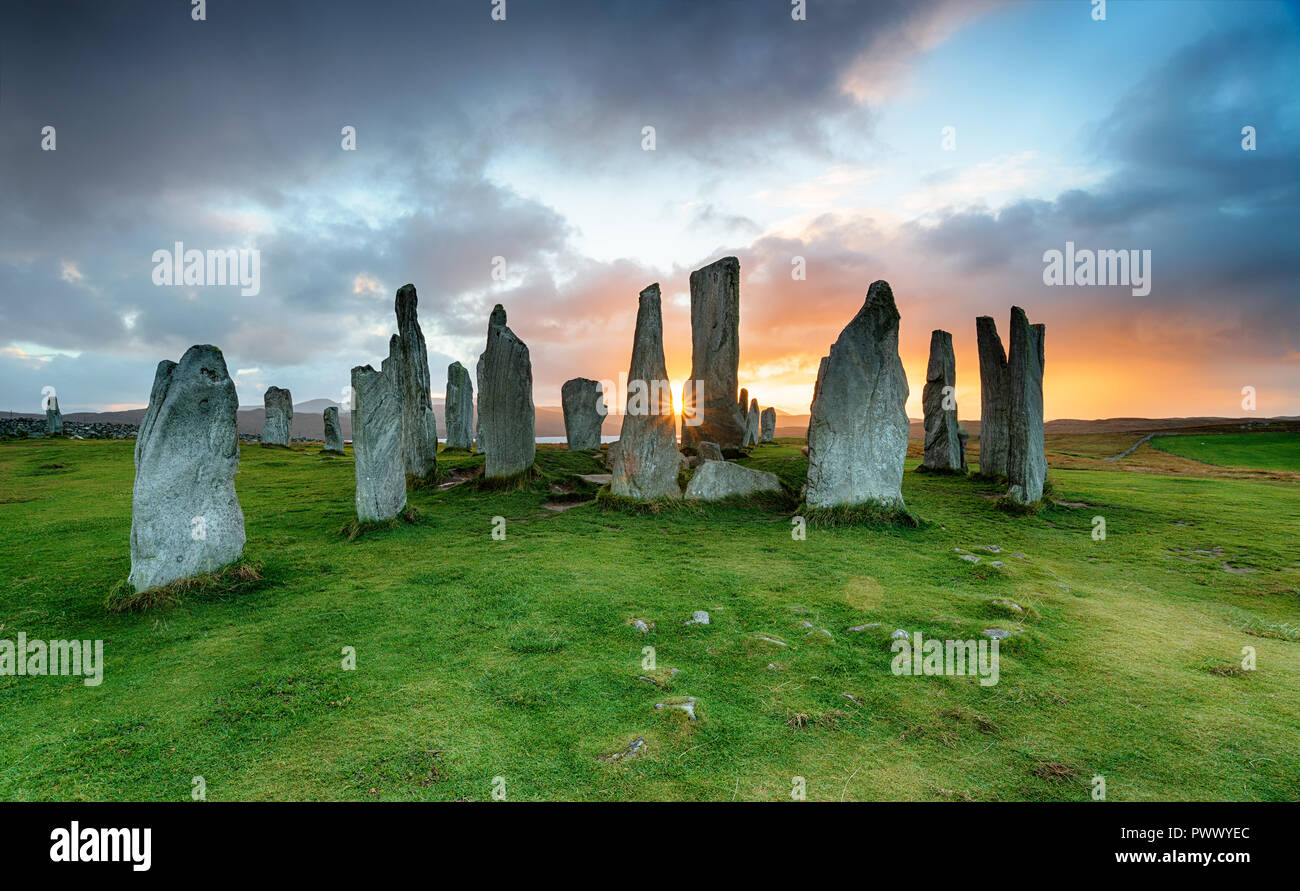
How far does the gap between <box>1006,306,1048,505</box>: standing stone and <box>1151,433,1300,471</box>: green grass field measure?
776 inches

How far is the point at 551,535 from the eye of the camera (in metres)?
9.50

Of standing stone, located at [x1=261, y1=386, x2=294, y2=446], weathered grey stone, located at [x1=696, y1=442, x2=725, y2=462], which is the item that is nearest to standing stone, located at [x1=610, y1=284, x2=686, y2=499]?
weathered grey stone, located at [x1=696, y1=442, x2=725, y2=462]

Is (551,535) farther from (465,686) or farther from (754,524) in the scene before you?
(465,686)

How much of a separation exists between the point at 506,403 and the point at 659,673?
9.95 m

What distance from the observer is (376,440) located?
31.2 ft

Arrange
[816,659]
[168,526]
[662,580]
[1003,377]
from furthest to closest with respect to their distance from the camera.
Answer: [1003,377] → [662,580] → [168,526] → [816,659]

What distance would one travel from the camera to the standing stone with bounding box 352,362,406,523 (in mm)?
9312

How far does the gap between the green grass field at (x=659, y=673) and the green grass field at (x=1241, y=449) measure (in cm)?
2254

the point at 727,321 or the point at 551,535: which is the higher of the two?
the point at 727,321

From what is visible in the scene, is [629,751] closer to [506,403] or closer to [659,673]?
[659,673]

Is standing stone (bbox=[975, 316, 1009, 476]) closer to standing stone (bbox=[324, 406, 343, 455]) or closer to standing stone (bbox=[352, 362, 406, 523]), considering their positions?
standing stone (bbox=[352, 362, 406, 523])

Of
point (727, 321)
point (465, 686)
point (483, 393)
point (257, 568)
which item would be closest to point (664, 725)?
point (465, 686)

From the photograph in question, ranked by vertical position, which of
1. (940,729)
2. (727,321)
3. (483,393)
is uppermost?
(727,321)

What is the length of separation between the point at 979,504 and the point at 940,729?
10319 millimetres
